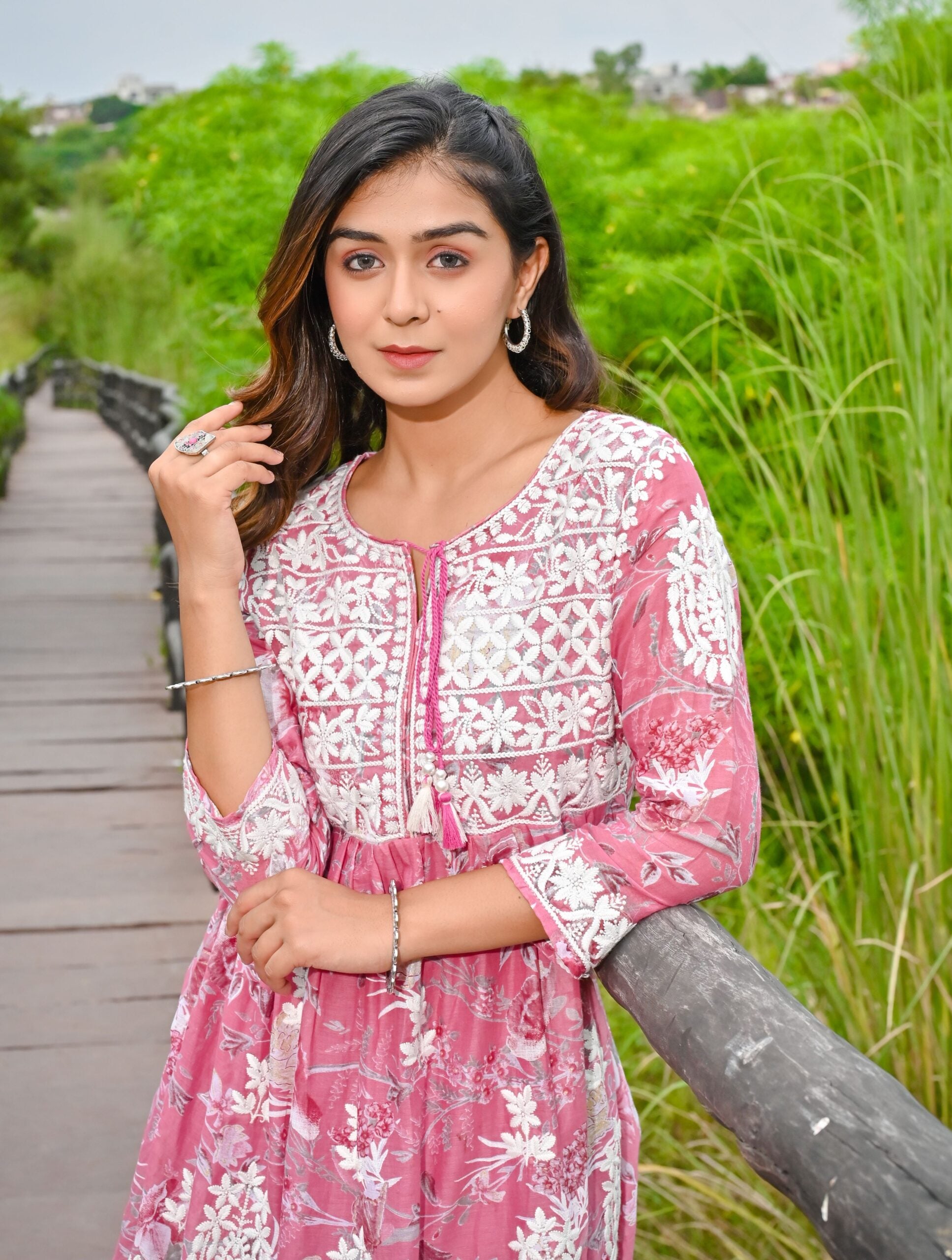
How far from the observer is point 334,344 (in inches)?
62.2

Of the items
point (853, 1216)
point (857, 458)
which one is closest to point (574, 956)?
point (853, 1216)

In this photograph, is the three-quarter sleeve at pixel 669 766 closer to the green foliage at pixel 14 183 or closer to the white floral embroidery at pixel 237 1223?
the white floral embroidery at pixel 237 1223

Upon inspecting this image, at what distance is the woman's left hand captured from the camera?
4.12ft

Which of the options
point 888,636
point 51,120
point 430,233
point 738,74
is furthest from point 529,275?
point 51,120

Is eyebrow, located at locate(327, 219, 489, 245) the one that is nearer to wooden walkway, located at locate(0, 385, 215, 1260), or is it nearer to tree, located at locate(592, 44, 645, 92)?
wooden walkway, located at locate(0, 385, 215, 1260)

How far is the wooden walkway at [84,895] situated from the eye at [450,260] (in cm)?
159

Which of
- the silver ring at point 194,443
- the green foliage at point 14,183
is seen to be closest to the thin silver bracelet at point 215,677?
the silver ring at point 194,443

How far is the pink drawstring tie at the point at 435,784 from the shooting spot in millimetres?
1334

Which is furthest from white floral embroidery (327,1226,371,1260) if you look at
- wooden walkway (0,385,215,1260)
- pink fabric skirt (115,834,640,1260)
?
wooden walkway (0,385,215,1260)

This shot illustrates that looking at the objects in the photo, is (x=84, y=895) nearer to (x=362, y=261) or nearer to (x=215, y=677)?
(x=215, y=677)

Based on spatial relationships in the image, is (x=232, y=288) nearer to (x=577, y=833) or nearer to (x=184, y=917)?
(x=184, y=917)

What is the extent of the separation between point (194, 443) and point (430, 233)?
0.33 metres

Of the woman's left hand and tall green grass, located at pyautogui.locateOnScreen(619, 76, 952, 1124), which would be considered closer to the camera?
the woman's left hand

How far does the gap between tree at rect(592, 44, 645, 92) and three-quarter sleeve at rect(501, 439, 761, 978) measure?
20.9 ft
